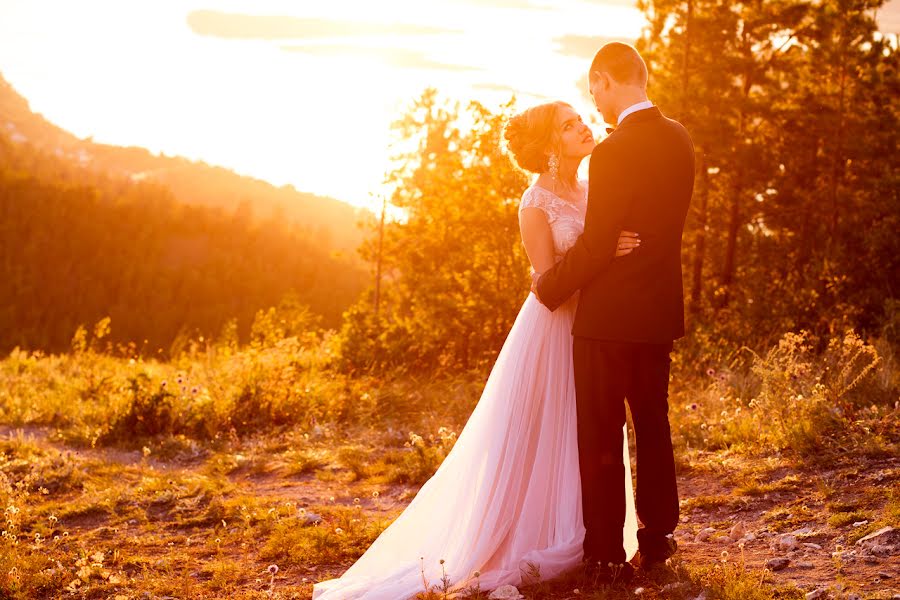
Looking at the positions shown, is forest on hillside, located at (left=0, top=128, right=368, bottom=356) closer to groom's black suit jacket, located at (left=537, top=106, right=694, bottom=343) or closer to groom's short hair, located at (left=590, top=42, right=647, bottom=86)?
groom's black suit jacket, located at (left=537, top=106, right=694, bottom=343)

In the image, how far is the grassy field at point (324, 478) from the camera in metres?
4.31

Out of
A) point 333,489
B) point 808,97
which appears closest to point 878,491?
point 333,489

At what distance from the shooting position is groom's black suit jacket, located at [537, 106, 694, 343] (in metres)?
3.45

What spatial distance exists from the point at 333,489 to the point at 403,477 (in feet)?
1.85

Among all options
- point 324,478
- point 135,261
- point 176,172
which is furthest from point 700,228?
point 176,172

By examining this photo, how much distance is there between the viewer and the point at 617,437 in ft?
12.4

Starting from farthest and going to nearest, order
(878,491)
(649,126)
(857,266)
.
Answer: (857,266)
(878,491)
(649,126)

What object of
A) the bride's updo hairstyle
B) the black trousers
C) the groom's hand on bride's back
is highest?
the bride's updo hairstyle

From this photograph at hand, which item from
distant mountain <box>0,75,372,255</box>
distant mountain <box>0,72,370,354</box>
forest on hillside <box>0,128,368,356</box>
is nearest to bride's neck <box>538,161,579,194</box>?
distant mountain <box>0,72,370,354</box>

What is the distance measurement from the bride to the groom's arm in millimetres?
344

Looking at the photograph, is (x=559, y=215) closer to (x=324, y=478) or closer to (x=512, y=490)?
(x=512, y=490)

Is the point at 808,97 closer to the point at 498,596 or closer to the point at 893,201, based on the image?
the point at 893,201

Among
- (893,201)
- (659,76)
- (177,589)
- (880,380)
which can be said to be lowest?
(177,589)

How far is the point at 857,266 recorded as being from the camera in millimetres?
20609
